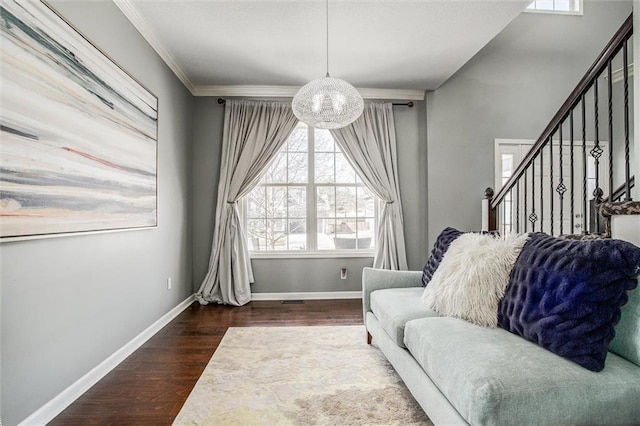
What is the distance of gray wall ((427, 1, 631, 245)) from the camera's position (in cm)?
421

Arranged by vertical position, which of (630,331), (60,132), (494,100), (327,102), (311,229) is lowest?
(630,331)

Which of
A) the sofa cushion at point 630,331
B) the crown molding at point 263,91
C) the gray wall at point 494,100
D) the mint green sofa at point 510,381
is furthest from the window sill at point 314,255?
the sofa cushion at point 630,331

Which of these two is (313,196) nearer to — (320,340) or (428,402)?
(320,340)

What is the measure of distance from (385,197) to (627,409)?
319 centimetres

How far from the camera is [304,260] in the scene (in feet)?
14.0

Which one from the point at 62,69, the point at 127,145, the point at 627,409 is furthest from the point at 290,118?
the point at 627,409

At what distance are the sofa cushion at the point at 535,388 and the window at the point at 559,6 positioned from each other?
15.6ft

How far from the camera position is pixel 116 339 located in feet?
7.79

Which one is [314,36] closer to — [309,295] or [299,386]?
[299,386]

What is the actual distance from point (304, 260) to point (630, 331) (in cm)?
330

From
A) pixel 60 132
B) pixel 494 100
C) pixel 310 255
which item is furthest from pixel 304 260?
pixel 494 100

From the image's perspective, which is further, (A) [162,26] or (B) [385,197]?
(B) [385,197]

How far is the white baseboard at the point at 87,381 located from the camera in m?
1.69

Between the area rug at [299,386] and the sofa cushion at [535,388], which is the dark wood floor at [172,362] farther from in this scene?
the sofa cushion at [535,388]
